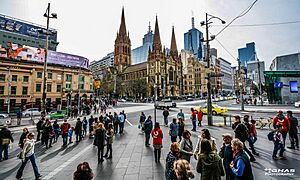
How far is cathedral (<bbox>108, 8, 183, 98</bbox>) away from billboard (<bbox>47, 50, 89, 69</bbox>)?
68.1 ft

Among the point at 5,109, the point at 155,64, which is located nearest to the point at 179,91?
the point at 155,64

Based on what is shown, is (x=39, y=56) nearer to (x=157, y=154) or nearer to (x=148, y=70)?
(x=157, y=154)

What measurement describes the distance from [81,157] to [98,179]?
287cm

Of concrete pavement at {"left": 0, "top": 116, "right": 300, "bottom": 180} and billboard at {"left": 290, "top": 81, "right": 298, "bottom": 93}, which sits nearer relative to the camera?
concrete pavement at {"left": 0, "top": 116, "right": 300, "bottom": 180}

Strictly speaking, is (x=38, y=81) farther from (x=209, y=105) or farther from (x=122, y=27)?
(x=122, y=27)

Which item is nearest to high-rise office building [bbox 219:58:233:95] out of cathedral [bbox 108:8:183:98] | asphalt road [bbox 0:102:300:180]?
cathedral [bbox 108:8:183:98]

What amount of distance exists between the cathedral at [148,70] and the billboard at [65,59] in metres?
20.8

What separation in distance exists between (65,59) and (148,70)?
45994 millimetres

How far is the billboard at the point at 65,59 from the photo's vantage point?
37.2 m

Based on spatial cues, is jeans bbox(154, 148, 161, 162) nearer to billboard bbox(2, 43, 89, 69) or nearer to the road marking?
the road marking

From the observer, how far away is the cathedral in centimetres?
7344

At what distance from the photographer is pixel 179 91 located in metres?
86.9

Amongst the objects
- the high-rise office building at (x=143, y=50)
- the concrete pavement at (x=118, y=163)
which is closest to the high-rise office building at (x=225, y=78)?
the high-rise office building at (x=143, y=50)

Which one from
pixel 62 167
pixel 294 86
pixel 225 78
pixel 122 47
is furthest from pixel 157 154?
pixel 225 78
